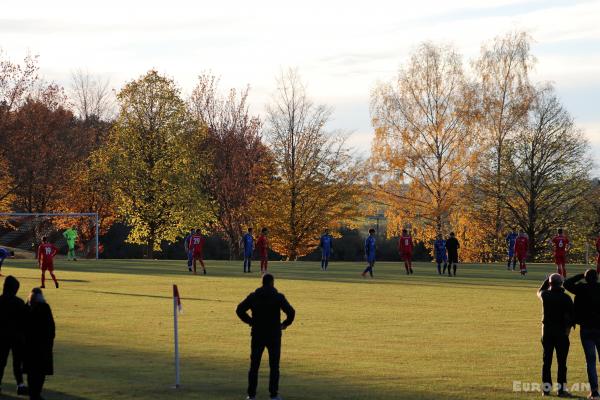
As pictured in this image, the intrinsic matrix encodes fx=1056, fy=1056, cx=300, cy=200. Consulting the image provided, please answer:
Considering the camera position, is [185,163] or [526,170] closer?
[526,170]

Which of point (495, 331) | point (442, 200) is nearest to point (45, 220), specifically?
point (442, 200)

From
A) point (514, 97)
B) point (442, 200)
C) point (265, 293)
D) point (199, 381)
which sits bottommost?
point (199, 381)

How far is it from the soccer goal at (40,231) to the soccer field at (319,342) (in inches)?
1503

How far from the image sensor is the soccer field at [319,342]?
15.5 metres

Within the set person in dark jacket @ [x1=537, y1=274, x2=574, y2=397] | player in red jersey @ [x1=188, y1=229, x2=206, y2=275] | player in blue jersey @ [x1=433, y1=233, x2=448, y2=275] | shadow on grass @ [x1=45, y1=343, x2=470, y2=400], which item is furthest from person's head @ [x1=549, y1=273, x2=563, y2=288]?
player in blue jersey @ [x1=433, y1=233, x2=448, y2=275]

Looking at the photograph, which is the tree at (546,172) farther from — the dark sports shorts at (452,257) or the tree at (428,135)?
the dark sports shorts at (452,257)

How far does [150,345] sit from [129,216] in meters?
62.0

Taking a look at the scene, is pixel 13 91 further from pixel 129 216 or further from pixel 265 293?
pixel 265 293

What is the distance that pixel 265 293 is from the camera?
554 inches

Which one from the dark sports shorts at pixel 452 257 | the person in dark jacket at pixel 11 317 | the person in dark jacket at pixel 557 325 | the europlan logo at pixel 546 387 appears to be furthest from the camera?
the dark sports shorts at pixel 452 257

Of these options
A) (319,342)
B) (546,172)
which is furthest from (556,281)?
(546,172)

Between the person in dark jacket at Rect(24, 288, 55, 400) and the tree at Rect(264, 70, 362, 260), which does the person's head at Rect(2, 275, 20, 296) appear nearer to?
the person in dark jacket at Rect(24, 288, 55, 400)

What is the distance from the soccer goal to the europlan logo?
60028mm

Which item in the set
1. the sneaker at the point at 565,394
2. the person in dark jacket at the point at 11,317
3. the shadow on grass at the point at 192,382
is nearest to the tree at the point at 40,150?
the shadow on grass at the point at 192,382
